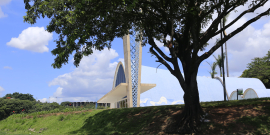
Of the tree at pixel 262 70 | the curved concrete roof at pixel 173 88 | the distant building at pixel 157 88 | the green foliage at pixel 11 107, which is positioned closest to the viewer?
the green foliage at pixel 11 107

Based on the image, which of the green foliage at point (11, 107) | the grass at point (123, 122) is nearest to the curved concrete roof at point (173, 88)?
the green foliage at point (11, 107)

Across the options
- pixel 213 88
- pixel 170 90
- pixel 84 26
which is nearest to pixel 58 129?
pixel 84 26

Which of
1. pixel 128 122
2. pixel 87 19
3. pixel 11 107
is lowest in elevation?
pixel 11 107

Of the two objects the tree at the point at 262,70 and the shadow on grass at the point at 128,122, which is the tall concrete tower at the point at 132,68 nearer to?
the shadow on grass at the point at 128,122

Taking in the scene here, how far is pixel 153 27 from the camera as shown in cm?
1336

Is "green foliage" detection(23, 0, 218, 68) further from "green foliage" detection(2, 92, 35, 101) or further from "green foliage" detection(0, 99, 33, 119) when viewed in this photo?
"green foliage" detection(2, 92, 35, 101)

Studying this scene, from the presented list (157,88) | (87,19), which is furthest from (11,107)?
(87,19)

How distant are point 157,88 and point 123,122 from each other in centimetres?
2583

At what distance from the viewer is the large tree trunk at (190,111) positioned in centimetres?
1017

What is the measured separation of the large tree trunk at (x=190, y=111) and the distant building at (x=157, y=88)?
1832 centimetres

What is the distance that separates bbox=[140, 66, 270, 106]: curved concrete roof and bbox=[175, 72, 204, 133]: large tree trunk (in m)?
24.0

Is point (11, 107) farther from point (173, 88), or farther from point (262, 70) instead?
point (262, 70)

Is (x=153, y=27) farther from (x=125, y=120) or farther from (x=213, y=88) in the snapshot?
(x=213, y=88)

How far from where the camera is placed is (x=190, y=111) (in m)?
10.5
